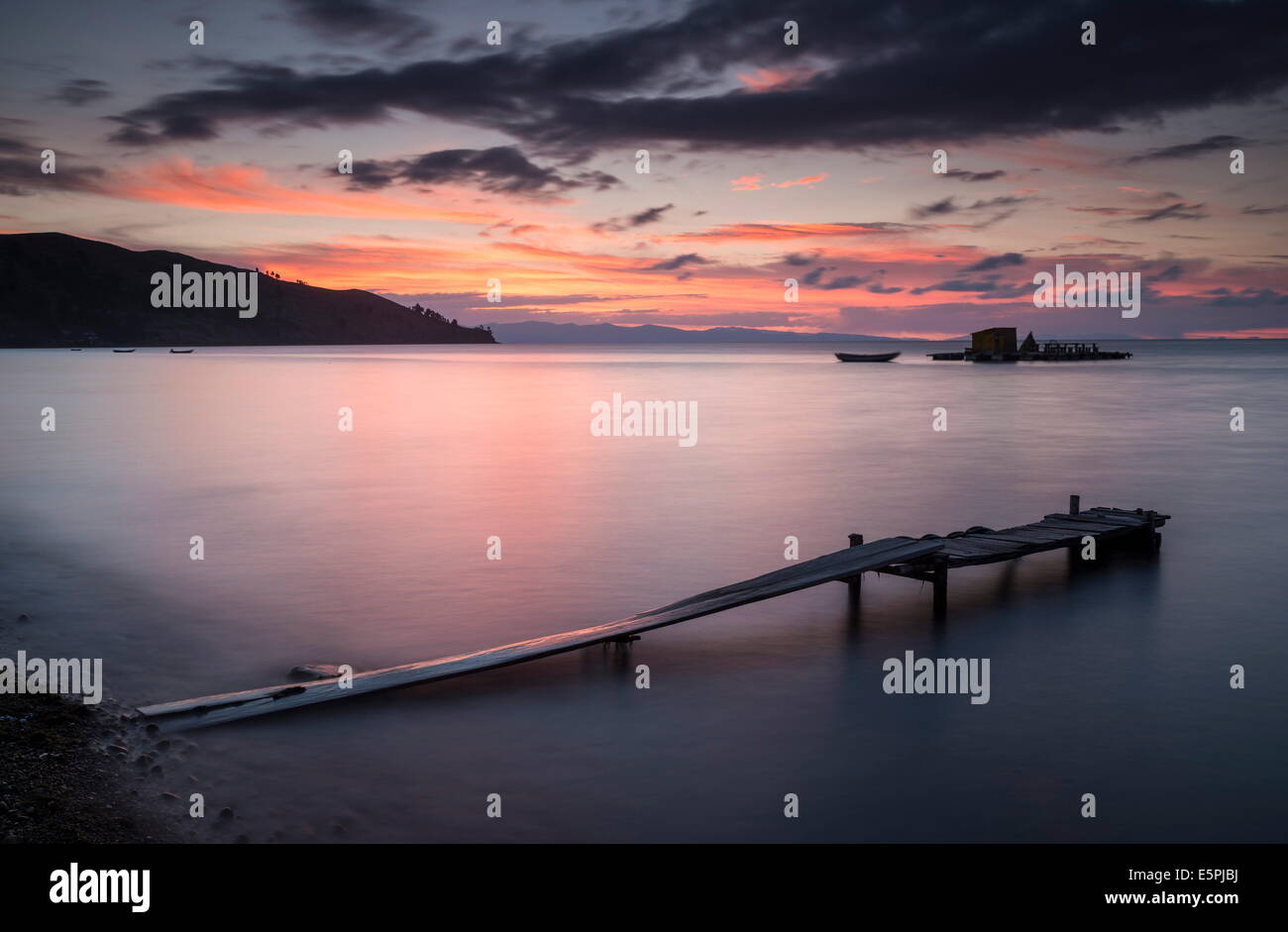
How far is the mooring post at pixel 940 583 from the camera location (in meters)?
14.2

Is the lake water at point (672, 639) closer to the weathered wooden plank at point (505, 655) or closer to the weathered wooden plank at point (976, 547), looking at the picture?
the weathered wooden plank at point (505, 655)

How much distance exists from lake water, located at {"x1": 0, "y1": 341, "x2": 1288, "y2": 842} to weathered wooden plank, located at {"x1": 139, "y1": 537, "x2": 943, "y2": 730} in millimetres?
260

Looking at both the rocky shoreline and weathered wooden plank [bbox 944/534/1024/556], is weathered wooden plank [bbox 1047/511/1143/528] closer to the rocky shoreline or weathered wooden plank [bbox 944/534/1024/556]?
weathered wooden plank [bbox 944/534/1024/556]

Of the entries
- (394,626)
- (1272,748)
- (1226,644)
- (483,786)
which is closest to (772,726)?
(483,786)

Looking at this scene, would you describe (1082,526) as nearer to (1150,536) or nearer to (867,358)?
(1150,536)

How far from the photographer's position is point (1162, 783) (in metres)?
9.35

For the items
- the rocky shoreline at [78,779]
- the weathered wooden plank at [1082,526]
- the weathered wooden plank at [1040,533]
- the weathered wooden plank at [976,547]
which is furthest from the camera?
the weathered wooden plank at [1082,526]

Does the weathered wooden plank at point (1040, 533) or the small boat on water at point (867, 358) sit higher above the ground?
the small boat on water at point (867, 358)

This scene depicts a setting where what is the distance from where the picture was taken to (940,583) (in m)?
14.3

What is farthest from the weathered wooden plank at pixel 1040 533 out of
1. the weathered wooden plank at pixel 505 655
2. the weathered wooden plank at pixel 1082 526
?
the weathered wooden plank at pixel 505 655

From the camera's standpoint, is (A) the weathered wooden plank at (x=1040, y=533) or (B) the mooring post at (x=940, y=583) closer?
(B) the mooring post at (x=940, y=583)

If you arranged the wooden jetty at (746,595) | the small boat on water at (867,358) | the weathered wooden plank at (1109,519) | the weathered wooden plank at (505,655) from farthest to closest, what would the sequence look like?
the small boat on water at (867,358) → the weathered wooden plank at (1109,519) → the wooden jetty at (746,595) → the weathered wooden plank at (505,655)

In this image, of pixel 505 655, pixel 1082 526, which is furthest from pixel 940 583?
pixel 505 655
